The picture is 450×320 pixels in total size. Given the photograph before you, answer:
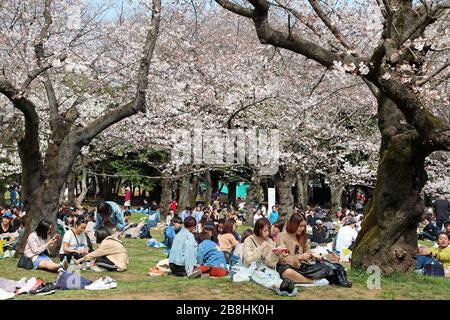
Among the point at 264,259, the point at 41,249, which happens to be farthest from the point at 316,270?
the point at 41,249

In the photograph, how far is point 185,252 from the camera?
9.13 metres

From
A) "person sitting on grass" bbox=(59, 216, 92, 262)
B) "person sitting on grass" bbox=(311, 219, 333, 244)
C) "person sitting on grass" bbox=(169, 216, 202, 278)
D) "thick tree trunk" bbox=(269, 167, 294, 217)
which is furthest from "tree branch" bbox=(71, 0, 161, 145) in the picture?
"thick tree trunk" bbox=(269, 167, 294, 217)

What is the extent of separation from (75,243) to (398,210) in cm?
588

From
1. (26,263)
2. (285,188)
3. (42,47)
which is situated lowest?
(26,263)

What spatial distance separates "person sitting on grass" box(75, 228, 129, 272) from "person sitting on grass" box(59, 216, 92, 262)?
57 centimetres

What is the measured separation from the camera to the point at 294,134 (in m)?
19.7

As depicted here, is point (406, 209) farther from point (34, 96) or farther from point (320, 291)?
point (34, 96)

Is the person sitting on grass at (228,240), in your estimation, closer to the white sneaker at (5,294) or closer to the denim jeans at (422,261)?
the denim jeans at (422,261)

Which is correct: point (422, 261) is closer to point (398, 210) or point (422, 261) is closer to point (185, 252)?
point (398, 210)

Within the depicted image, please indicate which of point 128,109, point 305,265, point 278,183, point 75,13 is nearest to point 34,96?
point 75,13

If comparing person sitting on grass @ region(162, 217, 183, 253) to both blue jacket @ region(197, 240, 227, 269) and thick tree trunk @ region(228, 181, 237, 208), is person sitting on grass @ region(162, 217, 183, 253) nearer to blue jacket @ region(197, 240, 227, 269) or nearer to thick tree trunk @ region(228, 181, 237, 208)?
blue jacket @ region(197, 240, 227, 269)

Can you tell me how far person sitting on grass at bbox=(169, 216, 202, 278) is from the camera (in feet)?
29.9

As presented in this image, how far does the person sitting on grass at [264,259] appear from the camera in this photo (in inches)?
268
